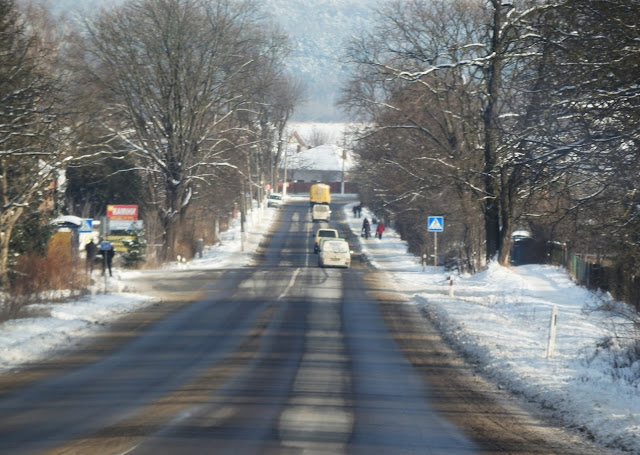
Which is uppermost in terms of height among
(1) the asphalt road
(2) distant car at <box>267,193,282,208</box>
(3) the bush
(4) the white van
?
(2) distant car at <box>267,193,282,208</box>

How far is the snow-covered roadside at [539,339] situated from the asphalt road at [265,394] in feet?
→ 1.74

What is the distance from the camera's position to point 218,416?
1052cm

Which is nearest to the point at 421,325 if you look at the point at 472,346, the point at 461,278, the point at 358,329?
the point at 358,329

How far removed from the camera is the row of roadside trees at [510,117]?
45.0 feet

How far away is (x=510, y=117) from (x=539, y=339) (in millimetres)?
8330

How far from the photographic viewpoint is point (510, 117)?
77.2ft

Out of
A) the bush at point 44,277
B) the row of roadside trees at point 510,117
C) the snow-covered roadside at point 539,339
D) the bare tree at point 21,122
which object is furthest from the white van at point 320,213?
the bare tree at point 21,122

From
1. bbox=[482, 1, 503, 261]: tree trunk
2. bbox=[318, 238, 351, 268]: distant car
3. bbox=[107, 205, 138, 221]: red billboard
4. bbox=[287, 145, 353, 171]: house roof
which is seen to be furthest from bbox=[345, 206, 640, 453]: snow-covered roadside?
bbox=[287, 145, 353, 171]: house roof

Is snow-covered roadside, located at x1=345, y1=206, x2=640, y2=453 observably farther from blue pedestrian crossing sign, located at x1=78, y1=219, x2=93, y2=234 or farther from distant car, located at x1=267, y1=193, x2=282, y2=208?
distant car, located at x1=267, y1=193, x2=282, y2=208

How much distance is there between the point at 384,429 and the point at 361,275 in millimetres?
26321

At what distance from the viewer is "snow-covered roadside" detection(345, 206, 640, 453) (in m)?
11.0

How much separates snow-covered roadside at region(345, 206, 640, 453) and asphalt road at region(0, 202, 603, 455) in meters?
0.53

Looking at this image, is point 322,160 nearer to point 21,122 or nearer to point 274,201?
point 274,201

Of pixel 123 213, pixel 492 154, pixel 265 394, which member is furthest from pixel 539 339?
pixel 123 213
